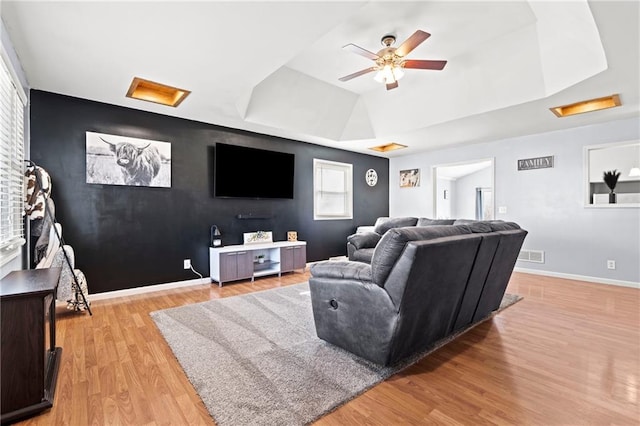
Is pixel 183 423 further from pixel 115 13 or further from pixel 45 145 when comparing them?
pixel 45 145

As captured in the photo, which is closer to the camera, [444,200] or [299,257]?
[299,257]

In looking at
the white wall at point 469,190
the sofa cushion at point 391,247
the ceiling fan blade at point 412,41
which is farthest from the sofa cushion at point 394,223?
the white wall at point 469,190

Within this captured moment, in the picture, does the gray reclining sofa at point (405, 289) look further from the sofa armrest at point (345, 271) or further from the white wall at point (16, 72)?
the white wall at point (16, 72)

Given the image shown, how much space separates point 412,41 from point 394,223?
331cm

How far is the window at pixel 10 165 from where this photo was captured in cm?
236


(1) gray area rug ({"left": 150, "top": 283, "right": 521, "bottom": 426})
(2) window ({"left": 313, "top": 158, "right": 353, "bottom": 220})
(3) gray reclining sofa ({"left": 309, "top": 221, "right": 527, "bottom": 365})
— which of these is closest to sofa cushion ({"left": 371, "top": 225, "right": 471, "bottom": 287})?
(3) gray reclining sofa ({"left": 309, "top": 221, "right": 527, "bottom": 365})

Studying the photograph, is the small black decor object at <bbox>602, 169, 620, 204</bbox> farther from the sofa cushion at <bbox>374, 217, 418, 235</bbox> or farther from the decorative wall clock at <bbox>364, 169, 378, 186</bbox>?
the decorative wall clock at <bbox>364, 169, 378, 186</bbox>

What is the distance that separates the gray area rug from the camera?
1.72 m

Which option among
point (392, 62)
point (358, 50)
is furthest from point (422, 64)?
point (358, 50)

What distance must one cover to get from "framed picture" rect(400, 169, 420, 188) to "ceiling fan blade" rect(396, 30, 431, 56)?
463cm

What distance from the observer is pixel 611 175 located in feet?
16.4

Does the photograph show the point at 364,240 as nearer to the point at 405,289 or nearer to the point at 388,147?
the point at 388,147

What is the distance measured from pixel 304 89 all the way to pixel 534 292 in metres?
4.41

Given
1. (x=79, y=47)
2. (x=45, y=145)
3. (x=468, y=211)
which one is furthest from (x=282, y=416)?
(x=468, y=211)
